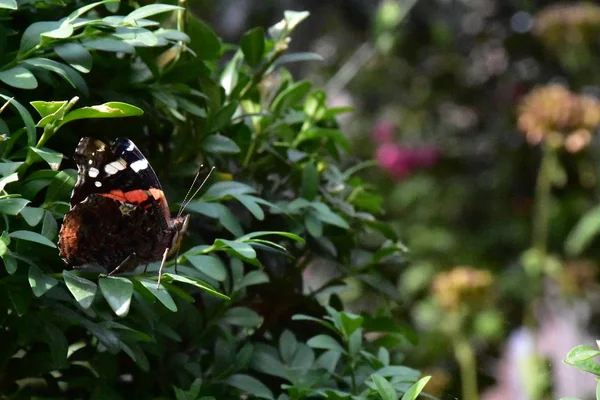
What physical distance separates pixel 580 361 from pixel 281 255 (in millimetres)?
322

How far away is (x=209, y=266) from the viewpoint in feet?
2.15

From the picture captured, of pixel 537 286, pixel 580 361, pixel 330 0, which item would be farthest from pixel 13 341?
pixel 330 0

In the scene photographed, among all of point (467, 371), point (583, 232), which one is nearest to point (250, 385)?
point (467, 371)

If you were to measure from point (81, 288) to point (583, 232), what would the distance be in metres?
1.52

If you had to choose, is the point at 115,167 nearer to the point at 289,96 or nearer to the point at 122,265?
the point at 122,265

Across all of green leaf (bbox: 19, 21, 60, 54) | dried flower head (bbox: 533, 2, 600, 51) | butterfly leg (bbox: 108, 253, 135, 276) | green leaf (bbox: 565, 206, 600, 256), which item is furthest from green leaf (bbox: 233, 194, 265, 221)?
dried flower head (bbox: 533, 2, 600, 51)

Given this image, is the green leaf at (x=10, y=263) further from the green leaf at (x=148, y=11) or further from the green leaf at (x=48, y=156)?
the green leaf at (x=148, y=11)

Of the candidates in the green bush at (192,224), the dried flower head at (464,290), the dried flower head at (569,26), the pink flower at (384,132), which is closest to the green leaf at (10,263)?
the green bush at (192,224)

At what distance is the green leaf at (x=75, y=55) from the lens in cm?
65

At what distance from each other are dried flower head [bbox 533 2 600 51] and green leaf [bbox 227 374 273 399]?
1611 millimetres

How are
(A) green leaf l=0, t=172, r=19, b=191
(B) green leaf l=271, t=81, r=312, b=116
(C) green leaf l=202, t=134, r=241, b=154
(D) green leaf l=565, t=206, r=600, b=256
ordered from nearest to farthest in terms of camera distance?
(A) green leaf l=0, t=172, r=19, b=191 < (C) green leaf l=202, t=134, r=241, b=154 < (B) green leaf l=271, t=81, r=312, b=116 < (D) green leaf l=565, t=206, r=600, b=256

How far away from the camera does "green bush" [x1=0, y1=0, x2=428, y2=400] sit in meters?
0.62

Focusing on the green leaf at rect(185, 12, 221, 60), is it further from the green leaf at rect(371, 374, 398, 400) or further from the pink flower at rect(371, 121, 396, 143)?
the pink flower at rect(371, 121, 396, 143)

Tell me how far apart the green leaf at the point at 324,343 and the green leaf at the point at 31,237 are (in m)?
0.26
